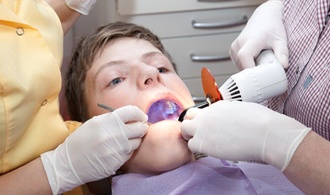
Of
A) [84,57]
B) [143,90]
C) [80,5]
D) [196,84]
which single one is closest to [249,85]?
[143,90]

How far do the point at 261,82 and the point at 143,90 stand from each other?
0.32m

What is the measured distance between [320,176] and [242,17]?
169cm

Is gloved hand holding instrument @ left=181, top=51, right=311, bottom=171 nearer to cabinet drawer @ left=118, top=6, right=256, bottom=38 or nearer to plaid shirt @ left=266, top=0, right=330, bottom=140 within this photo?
plaid shirt @ left=266, top=0, right=330, bottom=140

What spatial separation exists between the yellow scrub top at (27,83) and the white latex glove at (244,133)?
Answer: 0.36 m

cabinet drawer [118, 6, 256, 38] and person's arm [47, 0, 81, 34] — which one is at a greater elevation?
person's arm [47, 0, 81, 34]

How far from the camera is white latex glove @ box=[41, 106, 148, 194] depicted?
108 cm

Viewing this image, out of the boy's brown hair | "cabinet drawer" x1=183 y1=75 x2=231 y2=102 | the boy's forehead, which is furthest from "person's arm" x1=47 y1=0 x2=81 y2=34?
"cabinet drawer" x1=183 y1=75 x2=231 y2=102

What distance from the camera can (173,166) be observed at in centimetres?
116

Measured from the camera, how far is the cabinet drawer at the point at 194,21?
2.37m

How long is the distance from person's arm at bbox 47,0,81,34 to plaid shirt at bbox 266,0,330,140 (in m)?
0.76

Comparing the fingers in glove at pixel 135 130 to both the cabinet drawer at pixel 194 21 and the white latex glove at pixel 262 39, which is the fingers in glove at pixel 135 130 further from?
the cabinet drawer at pixel 194 21

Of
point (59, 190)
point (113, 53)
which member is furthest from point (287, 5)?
point (59, 190)

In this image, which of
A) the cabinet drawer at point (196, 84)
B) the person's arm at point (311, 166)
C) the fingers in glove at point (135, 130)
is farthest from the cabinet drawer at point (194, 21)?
the person's arm at point (311, 166)

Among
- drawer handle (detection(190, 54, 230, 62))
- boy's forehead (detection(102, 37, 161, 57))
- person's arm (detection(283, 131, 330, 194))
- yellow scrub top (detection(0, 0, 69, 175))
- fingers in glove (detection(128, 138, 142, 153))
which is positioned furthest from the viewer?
drawer handle (detection(190, 54, 230, 62))
